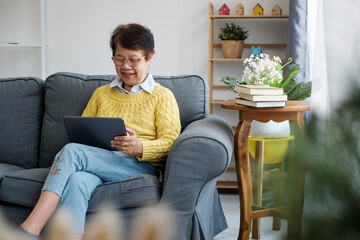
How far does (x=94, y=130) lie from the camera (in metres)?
1.92

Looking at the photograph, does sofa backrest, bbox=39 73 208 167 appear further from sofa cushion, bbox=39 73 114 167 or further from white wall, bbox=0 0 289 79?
white wall, bbox=0 0 289 79

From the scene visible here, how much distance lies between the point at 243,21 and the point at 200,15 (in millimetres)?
332

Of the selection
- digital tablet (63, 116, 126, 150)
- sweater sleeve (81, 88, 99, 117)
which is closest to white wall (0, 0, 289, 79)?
sweater sleeve (81, 88, 99, 117)

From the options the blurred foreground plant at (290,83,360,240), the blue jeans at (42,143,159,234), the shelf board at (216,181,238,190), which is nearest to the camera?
the blurred foreground plant at (290,83,360,240)

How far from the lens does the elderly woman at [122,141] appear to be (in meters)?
1.74

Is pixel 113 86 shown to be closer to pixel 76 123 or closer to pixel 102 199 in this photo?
pixel 76 123

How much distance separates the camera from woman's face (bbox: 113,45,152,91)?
2148mm

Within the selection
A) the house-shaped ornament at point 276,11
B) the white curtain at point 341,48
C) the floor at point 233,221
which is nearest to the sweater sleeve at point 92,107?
the floor at point 233,221

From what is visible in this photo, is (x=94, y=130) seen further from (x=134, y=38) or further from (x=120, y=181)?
(x=134, y=38)

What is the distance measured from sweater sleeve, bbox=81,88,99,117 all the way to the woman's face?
18 cm

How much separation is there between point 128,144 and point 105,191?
21 cm

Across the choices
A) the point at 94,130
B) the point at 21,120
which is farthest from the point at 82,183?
the point at 21,120

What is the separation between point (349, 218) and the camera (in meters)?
0.22

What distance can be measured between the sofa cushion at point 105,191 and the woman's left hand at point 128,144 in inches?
4.3
